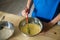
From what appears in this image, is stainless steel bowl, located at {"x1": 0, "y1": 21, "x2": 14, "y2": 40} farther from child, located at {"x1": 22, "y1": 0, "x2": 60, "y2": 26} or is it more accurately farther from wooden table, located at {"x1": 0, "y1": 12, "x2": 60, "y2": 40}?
child, located at {"x1": 22, "y1": 0, "x2": 60, "y2": 26}

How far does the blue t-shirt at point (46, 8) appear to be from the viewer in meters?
1.15

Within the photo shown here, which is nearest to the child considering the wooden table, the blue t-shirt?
the blue t-shirt

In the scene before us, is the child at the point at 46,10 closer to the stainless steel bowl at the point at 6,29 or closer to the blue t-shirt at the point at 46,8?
the blue t-shirt at the point at 46,8

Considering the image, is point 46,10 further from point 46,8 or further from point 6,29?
point 6,29

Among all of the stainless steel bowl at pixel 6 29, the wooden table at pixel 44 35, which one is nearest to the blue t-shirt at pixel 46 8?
Answer: the wooden table at pixel 44 35

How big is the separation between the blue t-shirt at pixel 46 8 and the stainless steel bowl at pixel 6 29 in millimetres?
326

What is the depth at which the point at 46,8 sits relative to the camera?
1.18 meters

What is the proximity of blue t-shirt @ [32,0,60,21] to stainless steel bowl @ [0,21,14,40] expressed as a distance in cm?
33

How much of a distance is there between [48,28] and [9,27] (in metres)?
0.29

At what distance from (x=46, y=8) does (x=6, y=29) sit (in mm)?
414

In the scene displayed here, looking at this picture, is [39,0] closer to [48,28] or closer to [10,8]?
[48,28]

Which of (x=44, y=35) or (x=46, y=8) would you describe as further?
(x=46, y=8)

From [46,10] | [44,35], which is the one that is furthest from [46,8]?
[44,35]

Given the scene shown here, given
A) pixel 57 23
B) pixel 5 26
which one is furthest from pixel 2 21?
pixel 57 23
